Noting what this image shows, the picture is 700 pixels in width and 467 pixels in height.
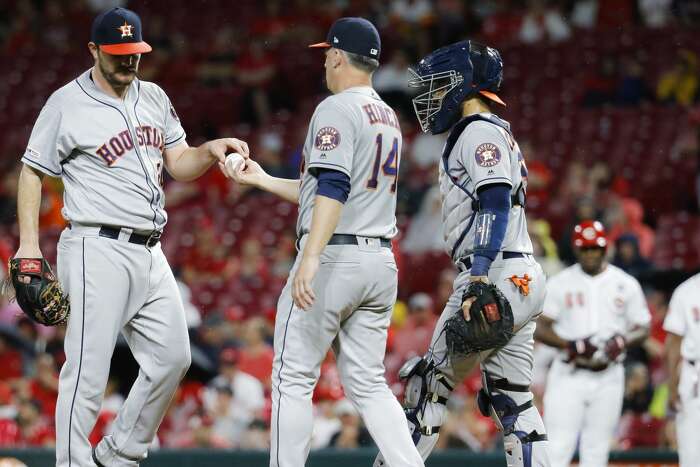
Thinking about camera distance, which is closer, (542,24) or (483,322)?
(483,322)

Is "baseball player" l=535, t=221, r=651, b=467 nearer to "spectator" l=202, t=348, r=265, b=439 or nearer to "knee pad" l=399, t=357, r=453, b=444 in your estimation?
"knee pad" l=399, t=357, r=453, b=444

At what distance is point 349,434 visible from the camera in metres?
8.47

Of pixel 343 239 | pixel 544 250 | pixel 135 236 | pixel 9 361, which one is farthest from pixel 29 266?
pixel 544 250

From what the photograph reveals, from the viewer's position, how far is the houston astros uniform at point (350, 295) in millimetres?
4906

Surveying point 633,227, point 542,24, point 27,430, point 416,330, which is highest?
point 542,24

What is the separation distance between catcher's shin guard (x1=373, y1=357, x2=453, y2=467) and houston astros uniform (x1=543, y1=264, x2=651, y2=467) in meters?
2.23

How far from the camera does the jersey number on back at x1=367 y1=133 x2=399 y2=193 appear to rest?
16.5ft

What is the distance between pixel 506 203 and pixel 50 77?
→ 11.3 metres

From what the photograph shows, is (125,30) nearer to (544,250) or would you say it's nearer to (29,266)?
(29,266)

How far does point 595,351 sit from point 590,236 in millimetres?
717

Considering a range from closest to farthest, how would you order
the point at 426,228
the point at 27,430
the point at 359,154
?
the point at 359,154 → the point at 27,430 → the point at 426,228

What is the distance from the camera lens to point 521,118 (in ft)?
41.2

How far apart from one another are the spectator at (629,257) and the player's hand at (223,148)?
5068mm

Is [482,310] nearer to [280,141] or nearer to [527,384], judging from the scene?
[527,384]
